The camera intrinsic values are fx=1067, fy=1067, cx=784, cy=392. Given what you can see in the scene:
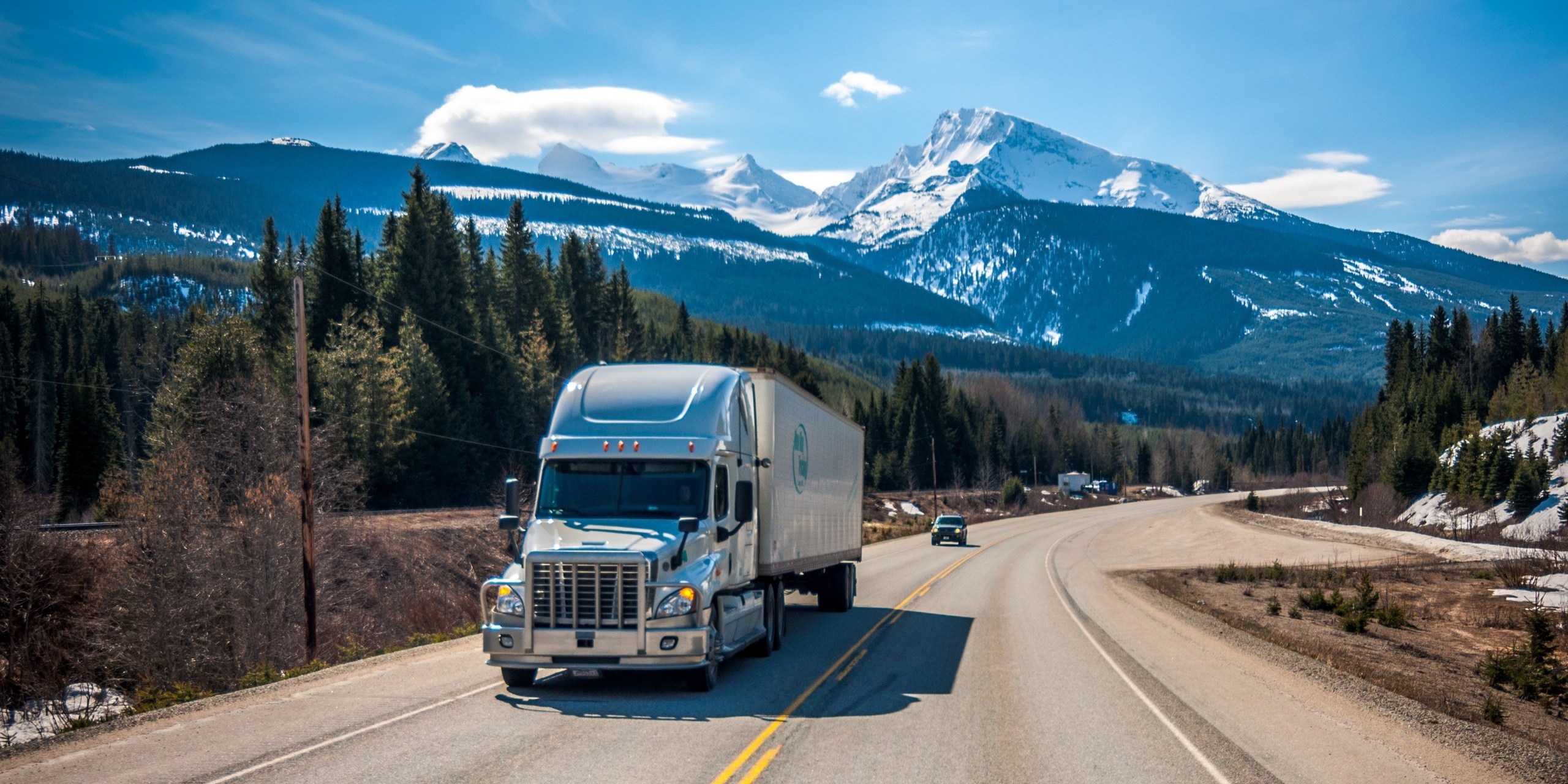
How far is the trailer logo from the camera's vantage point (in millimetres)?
19547

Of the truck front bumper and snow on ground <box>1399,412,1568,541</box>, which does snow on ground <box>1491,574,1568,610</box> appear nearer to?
snow on ground <box>1399,412,1568,541</box>

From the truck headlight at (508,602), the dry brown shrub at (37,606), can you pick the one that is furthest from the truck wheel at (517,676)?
the dry brown shrub at (37,606)

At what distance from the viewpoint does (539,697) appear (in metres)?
13.5

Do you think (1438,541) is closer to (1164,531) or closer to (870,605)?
(1164,531)

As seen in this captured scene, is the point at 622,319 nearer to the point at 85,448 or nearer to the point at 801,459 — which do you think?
the point at 85,448

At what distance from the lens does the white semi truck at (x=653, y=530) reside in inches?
517

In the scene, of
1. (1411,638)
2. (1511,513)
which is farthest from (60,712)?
(1511,513)

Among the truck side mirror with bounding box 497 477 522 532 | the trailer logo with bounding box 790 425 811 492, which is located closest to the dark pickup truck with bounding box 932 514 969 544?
the trailer logo with bounding box 790 425 811 492

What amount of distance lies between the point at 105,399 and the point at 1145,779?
82.6m

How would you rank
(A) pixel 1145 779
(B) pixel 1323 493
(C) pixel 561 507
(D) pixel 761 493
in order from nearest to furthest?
1. (A) pixel 1145 779
2. (C) pixel 561 507
3. (D) pixel 761 493
4. (B) pixel 1323 493

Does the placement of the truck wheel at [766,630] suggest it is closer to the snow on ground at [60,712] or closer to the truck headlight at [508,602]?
the truck headlight at [508,602]

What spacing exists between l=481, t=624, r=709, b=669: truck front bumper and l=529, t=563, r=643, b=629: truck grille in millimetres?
116

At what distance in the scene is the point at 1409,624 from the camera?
2944 centimetres

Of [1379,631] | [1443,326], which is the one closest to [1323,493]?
[1443,326]
